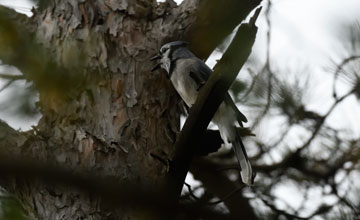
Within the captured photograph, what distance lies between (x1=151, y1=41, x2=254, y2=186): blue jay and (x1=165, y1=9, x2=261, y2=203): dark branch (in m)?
0.90

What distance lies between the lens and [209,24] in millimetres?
3336

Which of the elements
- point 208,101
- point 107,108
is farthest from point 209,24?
point 208,101

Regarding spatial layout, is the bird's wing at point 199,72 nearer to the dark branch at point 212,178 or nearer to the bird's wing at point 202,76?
the bird's wing at point 202,76

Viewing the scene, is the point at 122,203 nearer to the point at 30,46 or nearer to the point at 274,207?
the point at 30,46

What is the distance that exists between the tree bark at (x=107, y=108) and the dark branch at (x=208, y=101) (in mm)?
166

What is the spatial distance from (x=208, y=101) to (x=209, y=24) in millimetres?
1296

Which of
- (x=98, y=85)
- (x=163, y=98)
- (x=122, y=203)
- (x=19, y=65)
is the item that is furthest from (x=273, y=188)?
(x=122, y=203)

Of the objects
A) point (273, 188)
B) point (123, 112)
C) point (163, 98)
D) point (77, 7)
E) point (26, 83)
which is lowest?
point (26, 83)

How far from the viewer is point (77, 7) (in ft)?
11.0

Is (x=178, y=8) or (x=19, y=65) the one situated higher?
(x=178, y=8)

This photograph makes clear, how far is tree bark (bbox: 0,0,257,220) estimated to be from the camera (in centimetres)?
273

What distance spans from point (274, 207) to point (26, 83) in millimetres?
1562

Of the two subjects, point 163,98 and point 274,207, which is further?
point 163,98

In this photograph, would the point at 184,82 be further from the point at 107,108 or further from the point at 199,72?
the point at 107,108
